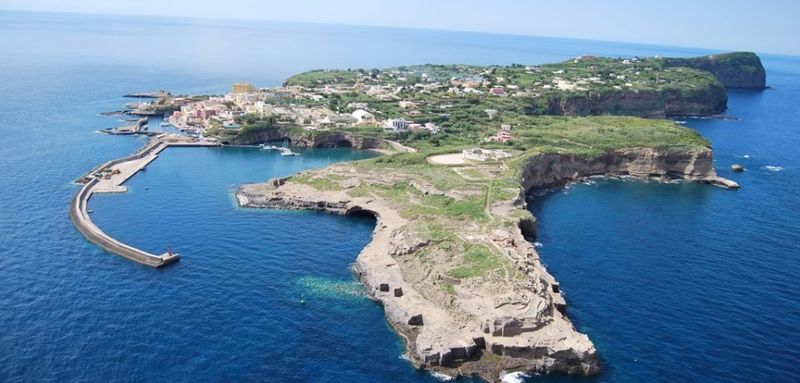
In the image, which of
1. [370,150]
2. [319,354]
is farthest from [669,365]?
[370,150]

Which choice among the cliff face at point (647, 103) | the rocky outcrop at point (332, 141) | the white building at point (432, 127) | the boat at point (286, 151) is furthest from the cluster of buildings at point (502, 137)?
the cliff face at point (647, 103)

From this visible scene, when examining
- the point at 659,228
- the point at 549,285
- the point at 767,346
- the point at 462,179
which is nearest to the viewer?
the point at 767,346

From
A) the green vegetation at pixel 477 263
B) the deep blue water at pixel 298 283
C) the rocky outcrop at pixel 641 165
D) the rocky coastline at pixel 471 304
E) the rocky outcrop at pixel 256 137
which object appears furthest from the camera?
the rocky outcrop at pixel 256 137

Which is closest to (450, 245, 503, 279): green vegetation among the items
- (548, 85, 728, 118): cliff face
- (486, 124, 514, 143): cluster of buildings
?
(486, 124, 514, 143): cluster of buildings

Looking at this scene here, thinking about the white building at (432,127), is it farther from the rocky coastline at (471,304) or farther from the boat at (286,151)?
the rocky coastline at (471,304)

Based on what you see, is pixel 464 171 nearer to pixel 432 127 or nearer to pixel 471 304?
pixel 432 127

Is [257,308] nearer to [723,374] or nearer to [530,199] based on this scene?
[723,374]
